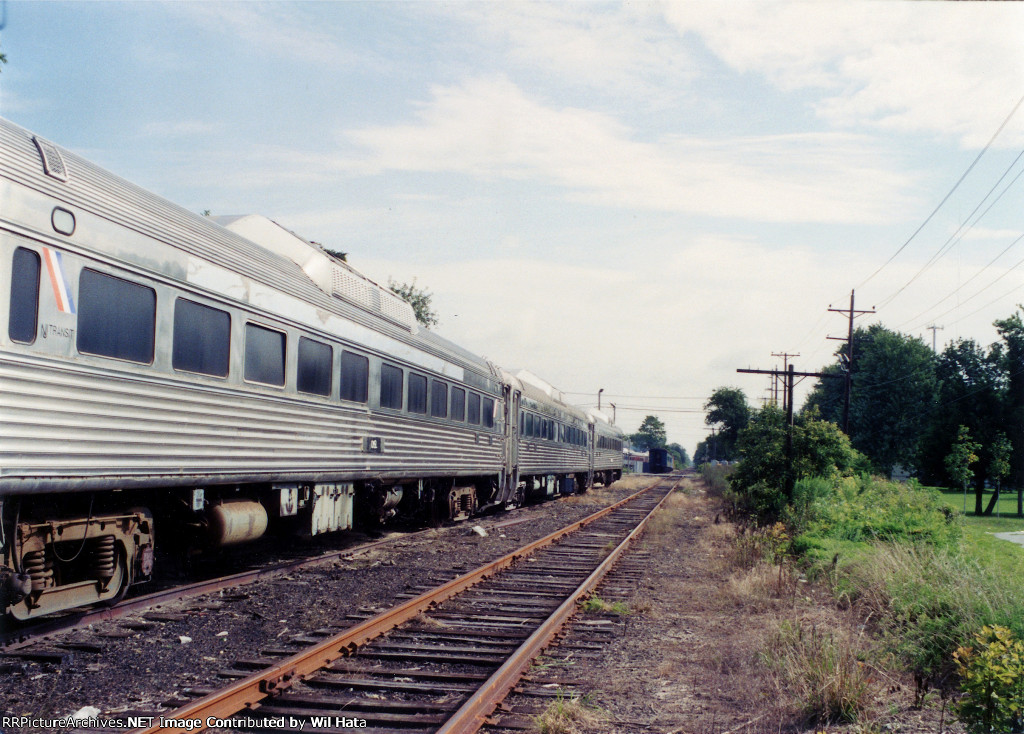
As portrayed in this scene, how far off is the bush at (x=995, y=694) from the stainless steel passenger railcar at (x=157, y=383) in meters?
5.93

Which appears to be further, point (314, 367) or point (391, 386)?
point (391, 386)

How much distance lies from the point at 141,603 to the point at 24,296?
3053 millimetres

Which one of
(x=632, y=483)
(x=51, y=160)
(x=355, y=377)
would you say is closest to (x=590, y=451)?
(x=632, y=483)

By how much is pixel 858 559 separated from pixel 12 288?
30.3ft

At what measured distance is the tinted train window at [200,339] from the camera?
7.41 metres

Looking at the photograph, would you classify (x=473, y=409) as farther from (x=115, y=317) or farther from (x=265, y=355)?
(x=115, y=317)

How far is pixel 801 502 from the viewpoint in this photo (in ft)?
56.9

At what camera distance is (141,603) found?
7340 millimetres

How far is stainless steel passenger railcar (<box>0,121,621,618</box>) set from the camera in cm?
576

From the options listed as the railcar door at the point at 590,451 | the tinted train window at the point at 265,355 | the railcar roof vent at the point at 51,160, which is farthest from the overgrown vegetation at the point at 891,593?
the railcar door at the point at 590,451

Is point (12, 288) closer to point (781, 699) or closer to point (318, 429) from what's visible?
point (318, 429)

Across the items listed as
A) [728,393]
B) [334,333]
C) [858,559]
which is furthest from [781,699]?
[728,393]

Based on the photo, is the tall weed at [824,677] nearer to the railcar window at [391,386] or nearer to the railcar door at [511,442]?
the railcar window at [391,386]

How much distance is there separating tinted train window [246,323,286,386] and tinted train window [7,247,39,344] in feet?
9.39
